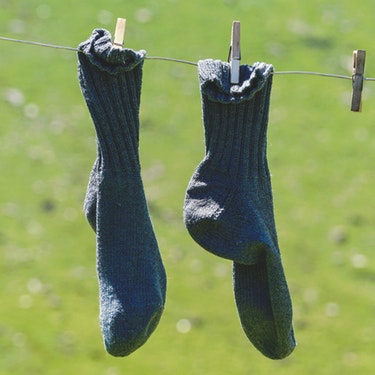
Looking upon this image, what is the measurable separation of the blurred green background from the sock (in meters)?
1.98

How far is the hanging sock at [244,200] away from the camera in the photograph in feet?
7.51

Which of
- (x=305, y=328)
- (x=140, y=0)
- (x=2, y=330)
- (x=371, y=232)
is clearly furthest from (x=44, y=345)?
(x=140, y=0)

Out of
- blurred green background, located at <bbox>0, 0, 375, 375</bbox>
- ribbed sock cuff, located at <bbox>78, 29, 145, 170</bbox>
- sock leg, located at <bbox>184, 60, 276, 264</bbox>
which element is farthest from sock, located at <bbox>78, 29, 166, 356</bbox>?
blurred green background, located at <bbox>0, 0, 375, 375</bbox>

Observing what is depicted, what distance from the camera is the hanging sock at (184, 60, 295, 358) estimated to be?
2289 mm

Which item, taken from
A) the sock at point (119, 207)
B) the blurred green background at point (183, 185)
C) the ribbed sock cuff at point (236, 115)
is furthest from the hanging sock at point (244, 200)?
the blurred green background at point (183, 185)

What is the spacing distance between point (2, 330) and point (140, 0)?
196 cm

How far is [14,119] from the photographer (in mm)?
5129

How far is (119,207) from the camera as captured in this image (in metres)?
2.31

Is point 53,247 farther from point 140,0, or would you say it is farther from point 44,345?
point 140,0

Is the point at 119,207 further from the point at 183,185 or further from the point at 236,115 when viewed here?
the point at 183,185

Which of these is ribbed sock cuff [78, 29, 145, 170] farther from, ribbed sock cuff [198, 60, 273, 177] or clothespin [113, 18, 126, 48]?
ribbed sock cuff [198, 60, 273, 177]

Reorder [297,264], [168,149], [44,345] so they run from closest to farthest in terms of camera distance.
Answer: [44,345] → [297,264] → [168,149]

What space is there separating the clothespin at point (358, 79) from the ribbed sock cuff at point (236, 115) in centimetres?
18

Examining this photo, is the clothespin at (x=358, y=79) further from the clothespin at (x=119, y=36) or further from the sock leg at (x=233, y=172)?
the clothespin at (x=119, y=36)
